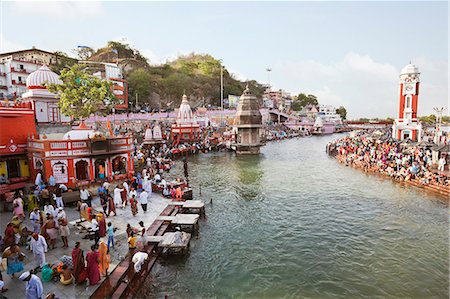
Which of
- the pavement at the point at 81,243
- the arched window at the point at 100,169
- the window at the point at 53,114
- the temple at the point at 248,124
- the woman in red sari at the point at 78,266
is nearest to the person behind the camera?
the pavement at the point at 81,243

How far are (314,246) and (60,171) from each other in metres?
13.7

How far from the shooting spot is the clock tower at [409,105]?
3831cm

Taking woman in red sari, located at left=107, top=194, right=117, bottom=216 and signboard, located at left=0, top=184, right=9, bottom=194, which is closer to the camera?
woman in red sari, located at left=107, top=194, right=117, bottom=216

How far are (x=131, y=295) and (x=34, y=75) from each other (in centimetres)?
1936

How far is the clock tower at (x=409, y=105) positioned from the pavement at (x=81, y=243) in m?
36.3

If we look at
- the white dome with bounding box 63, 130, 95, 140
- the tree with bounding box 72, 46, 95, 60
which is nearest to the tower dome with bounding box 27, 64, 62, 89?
the white dome with bounding box 63, 130, 95, 140

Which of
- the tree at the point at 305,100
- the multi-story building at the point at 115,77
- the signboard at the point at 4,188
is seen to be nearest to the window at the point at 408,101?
the signboard at the point at 4,188

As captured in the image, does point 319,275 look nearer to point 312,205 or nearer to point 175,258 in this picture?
point 175,258

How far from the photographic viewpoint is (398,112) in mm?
40062

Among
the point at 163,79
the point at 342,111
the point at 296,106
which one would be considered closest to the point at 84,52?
the point at 163,79

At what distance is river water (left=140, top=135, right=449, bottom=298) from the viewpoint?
30.8 feet

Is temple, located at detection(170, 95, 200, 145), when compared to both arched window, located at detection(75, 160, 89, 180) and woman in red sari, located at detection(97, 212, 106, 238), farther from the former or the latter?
woman in red sari, located at detection(97, 212, 106, 238)

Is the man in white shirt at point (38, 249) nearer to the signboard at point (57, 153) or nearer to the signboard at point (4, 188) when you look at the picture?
the signboard at point (57, 153)

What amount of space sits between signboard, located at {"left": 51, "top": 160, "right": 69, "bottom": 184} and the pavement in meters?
2.17
